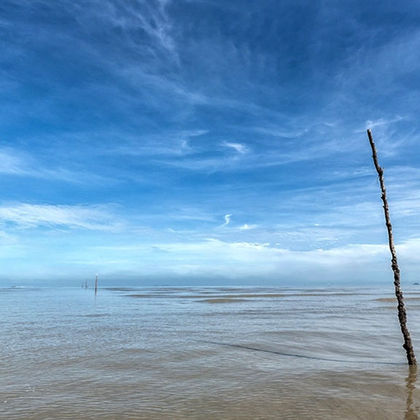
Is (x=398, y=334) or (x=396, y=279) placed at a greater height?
(x=396, y=279)

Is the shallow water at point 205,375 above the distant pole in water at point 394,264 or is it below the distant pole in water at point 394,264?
below

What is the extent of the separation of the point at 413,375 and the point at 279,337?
965 centimetres

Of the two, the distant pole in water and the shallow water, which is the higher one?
the distant pole in water

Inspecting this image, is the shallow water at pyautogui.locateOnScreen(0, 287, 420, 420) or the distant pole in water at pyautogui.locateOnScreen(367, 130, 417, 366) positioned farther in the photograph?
the distant pole in water at pyautogui.locateOnScreen(367, 130, 417, 366)

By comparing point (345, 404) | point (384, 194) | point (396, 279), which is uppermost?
point (384, 194)

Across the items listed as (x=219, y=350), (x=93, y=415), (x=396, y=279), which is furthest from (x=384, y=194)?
(x=93, y=415)

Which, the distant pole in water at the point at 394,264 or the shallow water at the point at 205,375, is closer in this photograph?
the shallow water at the point at 205,375

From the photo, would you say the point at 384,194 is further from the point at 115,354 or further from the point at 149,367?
the point at 115,354

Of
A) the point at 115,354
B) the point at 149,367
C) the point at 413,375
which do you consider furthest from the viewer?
the point at 115,354

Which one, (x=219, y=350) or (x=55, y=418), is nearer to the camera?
(x=55, y=418)

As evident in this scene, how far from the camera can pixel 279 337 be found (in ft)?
72.6

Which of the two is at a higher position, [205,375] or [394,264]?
[394,264]

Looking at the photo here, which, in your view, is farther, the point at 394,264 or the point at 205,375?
the point at 394,264

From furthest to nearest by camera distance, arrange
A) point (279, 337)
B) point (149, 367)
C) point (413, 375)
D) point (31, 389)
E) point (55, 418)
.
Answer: point (279, 337), point (149, 367), point (413, 375), point (31, 389), point (55, 418)
